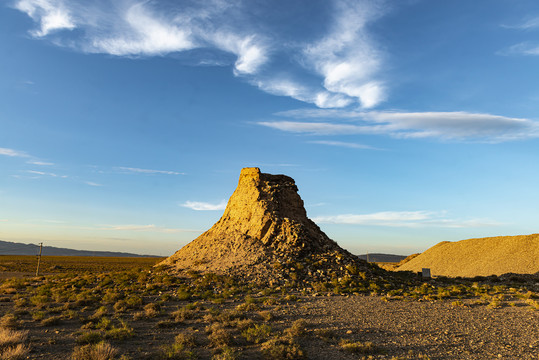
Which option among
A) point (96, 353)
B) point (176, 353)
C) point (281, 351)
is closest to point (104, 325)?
point (96, 353)

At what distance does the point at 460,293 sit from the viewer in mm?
25812

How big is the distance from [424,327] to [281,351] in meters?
7.84

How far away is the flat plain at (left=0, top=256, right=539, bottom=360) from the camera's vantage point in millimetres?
11688

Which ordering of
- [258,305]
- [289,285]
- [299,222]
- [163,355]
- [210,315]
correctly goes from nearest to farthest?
1. [163,355]
2. [210,315]
3. [258,305]
4. [289,285]
5. [299,222]

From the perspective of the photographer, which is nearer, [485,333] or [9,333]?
[9,333]

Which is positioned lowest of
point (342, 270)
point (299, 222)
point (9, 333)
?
point (9, 333)

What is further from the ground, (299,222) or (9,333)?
(299,222)

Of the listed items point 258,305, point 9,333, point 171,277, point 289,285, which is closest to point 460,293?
point 289,285

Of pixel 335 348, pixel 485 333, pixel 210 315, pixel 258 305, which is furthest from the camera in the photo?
pixel 258 305

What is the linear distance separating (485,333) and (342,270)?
14.9m

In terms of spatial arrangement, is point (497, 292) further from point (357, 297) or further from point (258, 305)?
point (258, 305)

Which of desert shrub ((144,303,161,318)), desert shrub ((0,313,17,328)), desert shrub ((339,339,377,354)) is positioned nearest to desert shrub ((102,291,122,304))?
desert shrub ((144,303,161,318))

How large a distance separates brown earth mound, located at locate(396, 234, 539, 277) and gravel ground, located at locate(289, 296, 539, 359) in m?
34.8

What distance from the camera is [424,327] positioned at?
15.1 meters
